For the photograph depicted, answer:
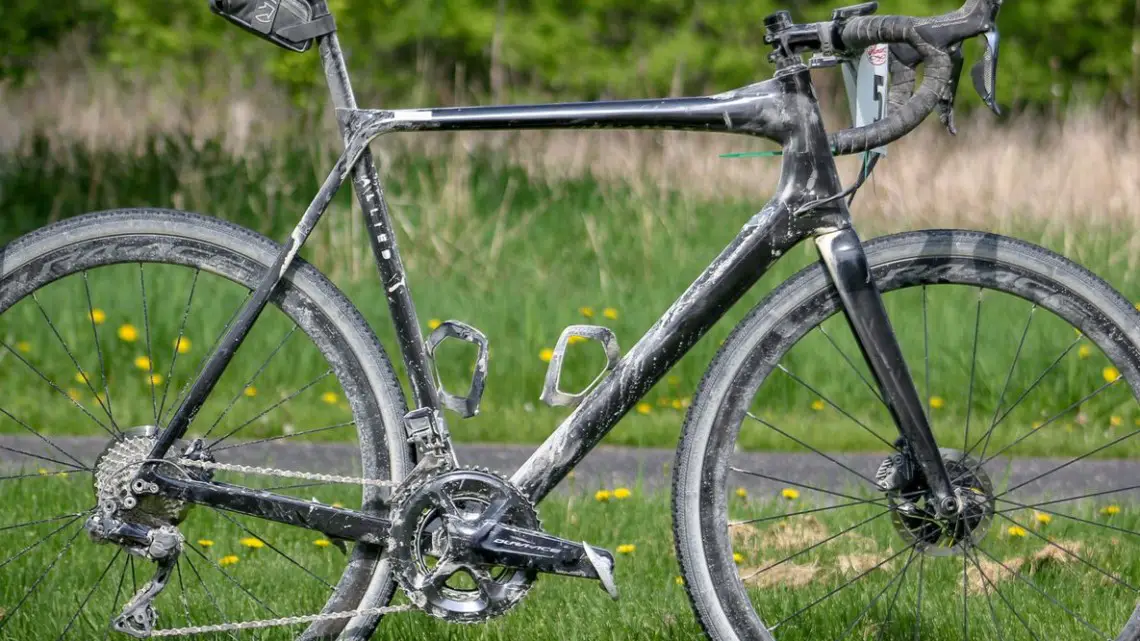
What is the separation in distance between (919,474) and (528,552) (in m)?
0.75

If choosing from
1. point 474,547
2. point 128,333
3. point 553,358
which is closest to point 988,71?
point 553,358

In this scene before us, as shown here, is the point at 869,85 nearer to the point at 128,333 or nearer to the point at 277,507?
the point at 277,507

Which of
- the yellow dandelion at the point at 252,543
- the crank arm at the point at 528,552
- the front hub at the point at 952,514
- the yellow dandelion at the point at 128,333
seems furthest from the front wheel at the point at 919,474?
the yellow dandelion at the point at 128,333

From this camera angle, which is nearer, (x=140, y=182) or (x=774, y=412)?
(x=774, y=412)

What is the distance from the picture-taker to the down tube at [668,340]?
8.75 ft

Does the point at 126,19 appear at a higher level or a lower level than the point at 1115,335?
higher

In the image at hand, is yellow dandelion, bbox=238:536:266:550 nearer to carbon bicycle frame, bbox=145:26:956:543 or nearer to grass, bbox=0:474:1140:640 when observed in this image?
grass, bbox=0:474:1140:640

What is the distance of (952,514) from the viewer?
8.76 ft

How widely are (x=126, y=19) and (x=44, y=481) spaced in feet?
20.2

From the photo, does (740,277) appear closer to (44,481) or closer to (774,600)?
(774,600)

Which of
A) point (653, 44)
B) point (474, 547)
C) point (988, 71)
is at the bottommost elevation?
point (474, 547)

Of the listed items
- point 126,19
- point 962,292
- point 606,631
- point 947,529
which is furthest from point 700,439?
point 126,19

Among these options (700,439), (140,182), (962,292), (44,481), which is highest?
(140,182)

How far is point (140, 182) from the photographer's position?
27.6 feet
